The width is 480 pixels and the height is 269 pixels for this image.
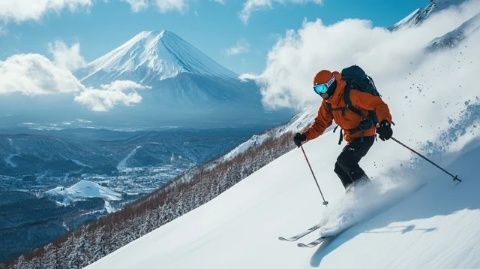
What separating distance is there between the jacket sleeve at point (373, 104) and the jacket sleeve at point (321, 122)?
3.83 feet

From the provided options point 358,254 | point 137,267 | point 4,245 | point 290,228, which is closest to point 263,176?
point 137,267

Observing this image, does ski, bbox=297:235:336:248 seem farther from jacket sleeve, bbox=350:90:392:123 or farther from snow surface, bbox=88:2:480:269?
jacket sleeve, bbox=350:90:392:123

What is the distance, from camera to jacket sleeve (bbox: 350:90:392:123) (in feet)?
27.2

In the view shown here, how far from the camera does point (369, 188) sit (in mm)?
9031

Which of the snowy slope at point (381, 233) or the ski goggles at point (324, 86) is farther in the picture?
the ski goggles at point (324, 86)

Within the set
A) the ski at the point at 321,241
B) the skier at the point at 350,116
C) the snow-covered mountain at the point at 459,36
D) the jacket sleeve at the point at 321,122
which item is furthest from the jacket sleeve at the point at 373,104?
the snow-covered mountain at the point at 459,36

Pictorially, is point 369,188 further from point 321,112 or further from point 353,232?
point 321,112

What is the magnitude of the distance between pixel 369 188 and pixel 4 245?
198804 mm

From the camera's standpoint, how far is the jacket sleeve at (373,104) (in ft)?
27.2

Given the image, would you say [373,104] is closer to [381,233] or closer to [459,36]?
[381,233]

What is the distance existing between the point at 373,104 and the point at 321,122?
2.00 m

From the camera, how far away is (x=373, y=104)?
8.35 metres

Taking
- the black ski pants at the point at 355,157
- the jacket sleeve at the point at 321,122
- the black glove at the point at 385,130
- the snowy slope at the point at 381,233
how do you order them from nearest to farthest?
the snowy slope at the point at 381,233, the black glove at the point at 385,130, the black ski pants at the point at 355,157, the jacket sleeve at the point at 321,122

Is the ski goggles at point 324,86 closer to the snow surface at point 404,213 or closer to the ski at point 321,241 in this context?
the snow surface at point 404,213
